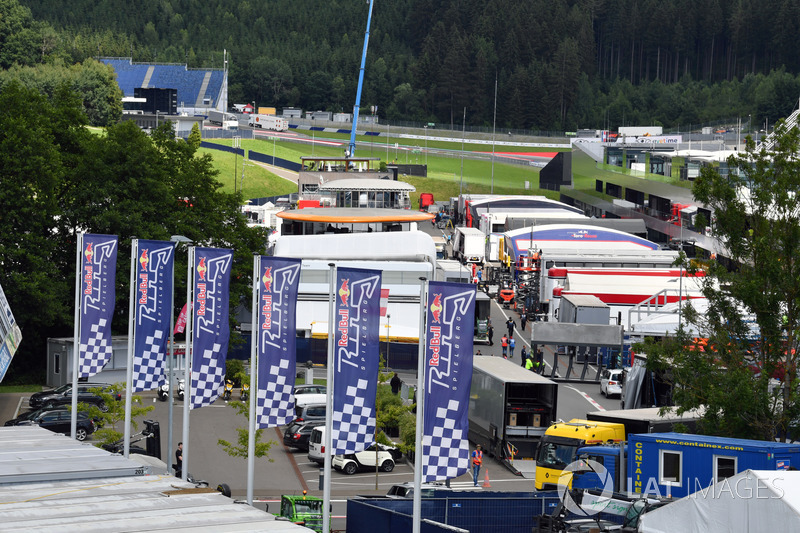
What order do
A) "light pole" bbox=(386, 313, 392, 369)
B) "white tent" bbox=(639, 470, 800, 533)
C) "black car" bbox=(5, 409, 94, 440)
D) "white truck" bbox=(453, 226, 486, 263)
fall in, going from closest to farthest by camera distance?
1. "white tent" bbox=(639, 470, 800, 533)
2. "black car" bbox=(5, 409, 94, 440)
3. "light pole" bbox=(386, 313, 392, 369)
4. "white truck" bbox=(453, 226, 486, 263)

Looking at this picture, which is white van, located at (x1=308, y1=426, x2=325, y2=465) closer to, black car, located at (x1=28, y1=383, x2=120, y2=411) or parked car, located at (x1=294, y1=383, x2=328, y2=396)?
parked car, located at (x1=294, y1=383, x2=328, y2=396)

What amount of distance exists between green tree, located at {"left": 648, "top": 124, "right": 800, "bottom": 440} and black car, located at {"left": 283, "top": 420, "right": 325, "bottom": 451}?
1504 cm

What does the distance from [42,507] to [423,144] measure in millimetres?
153614

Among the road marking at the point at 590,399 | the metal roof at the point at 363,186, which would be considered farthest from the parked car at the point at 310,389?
the metal roof at the point at 363,186

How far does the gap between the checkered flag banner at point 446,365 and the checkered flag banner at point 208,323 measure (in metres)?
7.44

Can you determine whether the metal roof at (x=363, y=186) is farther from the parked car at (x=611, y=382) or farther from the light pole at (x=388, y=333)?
the parked car at (x=611, y=382)

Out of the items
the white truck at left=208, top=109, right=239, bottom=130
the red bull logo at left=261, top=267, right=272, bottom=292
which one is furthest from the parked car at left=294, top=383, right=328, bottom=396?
the white truck at left=208, top=109, right=239, bottom=130

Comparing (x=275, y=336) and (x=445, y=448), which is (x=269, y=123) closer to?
(x=275, y=336)

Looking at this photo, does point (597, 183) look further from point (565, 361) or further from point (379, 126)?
point (379, 126)

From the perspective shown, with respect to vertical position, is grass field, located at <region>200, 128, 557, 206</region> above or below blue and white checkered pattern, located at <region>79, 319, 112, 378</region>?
above

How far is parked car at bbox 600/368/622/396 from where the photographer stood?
42.9 m

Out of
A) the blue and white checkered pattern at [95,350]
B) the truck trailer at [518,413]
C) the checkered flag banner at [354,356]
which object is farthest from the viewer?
the truck trailer at [518,413]

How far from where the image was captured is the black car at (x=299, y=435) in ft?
115

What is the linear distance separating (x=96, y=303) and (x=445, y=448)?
11720 mm
